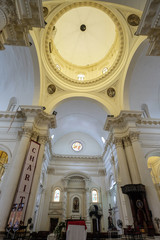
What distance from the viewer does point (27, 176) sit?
902 cm

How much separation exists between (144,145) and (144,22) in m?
9.10

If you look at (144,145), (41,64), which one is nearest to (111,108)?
(144,145)

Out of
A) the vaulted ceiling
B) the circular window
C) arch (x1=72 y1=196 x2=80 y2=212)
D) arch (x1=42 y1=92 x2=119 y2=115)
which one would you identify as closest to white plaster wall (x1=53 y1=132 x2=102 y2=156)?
the vaulted ceiling

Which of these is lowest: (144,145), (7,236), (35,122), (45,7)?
(7,236)

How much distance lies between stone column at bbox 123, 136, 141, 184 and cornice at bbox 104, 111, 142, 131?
1.44 m

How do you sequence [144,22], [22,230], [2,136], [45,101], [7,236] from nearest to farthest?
[144,22] → [7,236] → [22,230] → [2,136] → [45,101]

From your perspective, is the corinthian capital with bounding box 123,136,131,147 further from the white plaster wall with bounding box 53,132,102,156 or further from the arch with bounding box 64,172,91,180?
the white plaster wall with bounding box 53,132,102,156

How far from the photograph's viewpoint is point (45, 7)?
10203 mm

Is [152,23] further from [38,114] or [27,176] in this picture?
[27,176]

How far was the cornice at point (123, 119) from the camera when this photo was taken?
1172 cm

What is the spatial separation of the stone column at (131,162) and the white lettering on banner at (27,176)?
6811mm

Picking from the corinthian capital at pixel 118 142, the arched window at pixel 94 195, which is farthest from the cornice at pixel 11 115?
the arched window at pixel 94 195

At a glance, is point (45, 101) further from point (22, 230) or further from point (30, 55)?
point (22, 230)

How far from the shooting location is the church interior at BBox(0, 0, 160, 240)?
808cm
